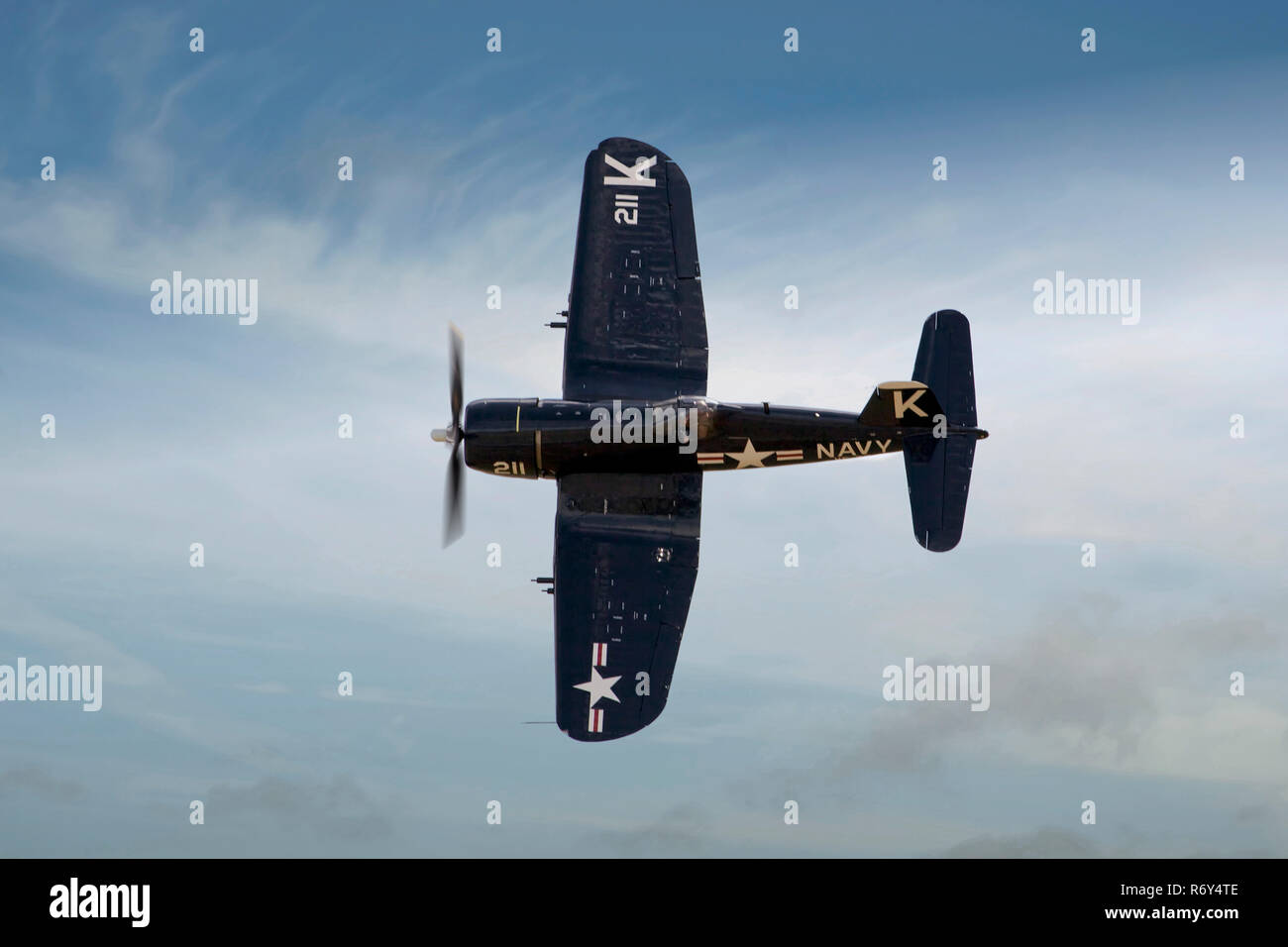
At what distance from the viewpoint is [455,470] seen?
24.8 meters

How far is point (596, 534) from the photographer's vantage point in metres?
24.8

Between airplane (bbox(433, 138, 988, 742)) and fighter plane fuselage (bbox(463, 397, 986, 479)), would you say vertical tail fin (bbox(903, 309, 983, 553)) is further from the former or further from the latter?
fighter plane fuselage (bbox(463, 397, 986, 479))

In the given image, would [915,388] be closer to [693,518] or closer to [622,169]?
[693,518]

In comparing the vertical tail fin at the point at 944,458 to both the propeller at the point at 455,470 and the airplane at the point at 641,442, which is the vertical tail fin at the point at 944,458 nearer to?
the airplane at the point at 641,442

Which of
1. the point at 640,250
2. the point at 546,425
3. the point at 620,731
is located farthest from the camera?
the point at 640,250

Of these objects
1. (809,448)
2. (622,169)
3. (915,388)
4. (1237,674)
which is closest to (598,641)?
(809,448)

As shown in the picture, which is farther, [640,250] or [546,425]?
[640,250]

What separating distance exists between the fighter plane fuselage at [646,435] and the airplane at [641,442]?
0.09 feet

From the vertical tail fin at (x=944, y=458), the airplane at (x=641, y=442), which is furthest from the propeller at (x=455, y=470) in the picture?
the vertical tail fin at (x=944, y=458)

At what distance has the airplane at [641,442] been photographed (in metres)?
24.1

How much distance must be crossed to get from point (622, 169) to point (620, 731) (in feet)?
40.1

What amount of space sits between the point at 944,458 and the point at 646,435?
20.5 feet

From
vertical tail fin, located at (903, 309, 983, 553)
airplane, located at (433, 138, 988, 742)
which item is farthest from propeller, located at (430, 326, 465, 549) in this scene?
vertical tail fin, located at (903, 309, 983, 553)

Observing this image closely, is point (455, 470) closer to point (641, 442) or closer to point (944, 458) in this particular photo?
point (641, 442)
